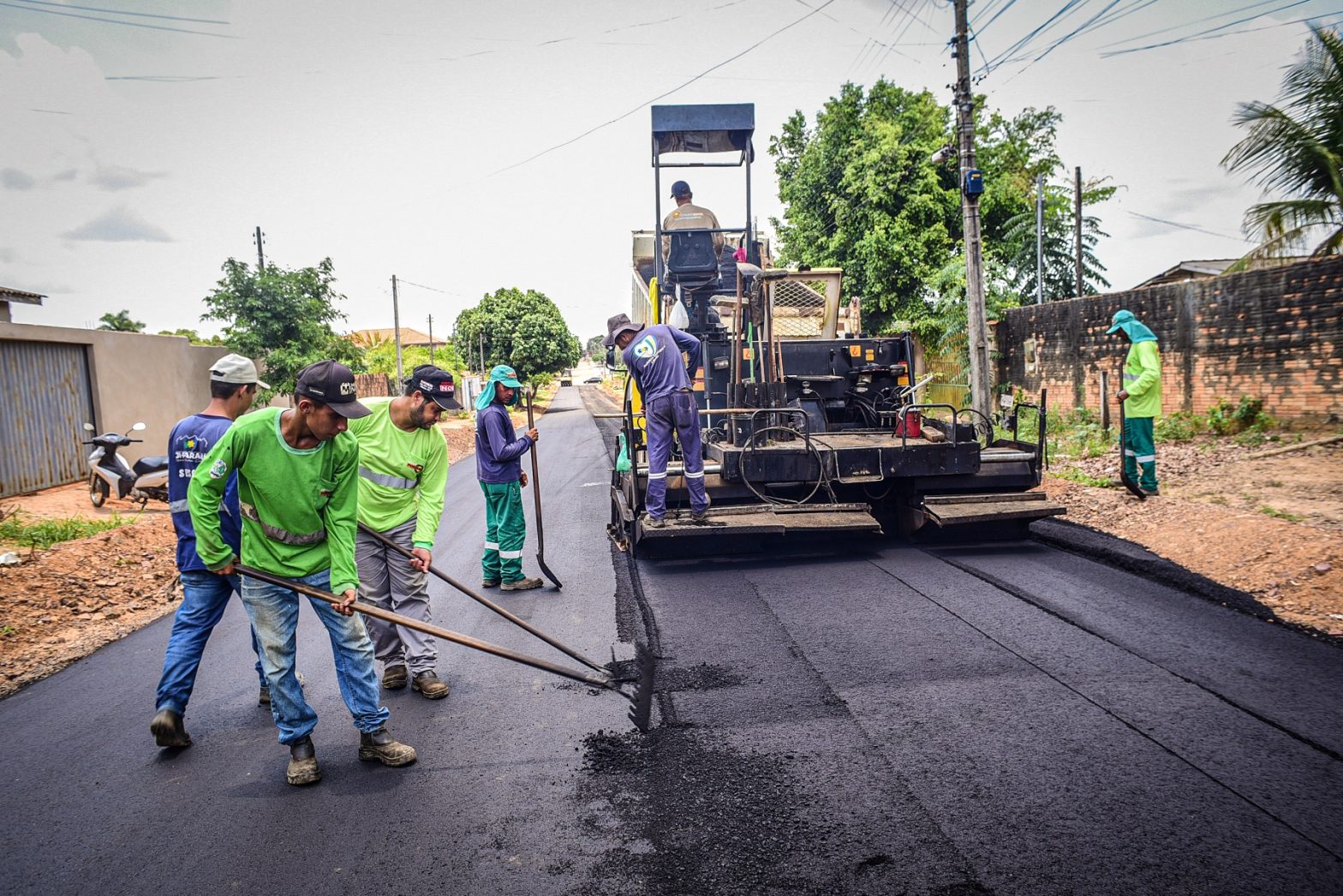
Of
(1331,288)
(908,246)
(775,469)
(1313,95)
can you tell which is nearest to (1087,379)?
(1331,288)

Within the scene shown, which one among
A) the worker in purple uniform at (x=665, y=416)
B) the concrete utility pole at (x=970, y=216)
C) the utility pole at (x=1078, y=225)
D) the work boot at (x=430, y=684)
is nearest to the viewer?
the work boot at (x=430, y=684)

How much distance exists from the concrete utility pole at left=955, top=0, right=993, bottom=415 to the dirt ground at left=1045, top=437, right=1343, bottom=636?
221cm

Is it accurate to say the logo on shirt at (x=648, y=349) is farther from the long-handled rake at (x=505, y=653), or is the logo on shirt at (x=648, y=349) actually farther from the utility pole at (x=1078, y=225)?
the utility pole at (x=1078, y=225)

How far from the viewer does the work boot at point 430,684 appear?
4.33 metres

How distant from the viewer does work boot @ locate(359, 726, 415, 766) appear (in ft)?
11.7

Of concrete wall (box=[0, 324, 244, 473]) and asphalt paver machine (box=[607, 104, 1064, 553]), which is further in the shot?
concrete wall (box=[0, 324, 244, 473])

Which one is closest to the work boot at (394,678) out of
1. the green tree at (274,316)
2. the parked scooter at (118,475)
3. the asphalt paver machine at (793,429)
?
the asphalt paver machine at (793,429)

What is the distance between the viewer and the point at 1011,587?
575 cm

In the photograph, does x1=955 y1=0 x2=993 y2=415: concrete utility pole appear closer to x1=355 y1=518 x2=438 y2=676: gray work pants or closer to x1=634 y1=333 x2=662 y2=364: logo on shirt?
x1=634 y1=333 x2=662 y2=364: logo on shirt

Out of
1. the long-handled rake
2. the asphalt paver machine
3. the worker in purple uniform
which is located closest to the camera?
the long-handled rake

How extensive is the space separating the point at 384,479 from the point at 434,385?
572 millimetres

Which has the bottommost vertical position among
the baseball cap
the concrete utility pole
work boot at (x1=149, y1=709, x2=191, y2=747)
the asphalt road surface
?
the asphalt road surface

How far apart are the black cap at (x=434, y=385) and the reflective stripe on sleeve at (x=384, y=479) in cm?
46

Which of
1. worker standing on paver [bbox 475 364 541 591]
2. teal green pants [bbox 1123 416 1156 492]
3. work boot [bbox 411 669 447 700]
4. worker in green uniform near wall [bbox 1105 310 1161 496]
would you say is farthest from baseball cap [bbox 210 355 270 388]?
teal green pants [bbox 1123 416 1156 492]
